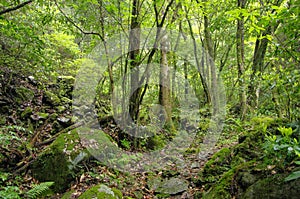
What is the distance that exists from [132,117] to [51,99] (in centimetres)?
318

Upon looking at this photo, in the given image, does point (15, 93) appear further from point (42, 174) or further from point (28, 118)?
point (42, 174)

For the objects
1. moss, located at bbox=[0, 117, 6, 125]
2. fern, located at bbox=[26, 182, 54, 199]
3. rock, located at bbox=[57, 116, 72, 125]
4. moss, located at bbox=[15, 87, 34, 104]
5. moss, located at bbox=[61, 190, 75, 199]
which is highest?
moss, located at bbox=[15, 87, 34, 104]

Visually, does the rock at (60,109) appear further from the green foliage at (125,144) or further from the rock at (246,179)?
the rock at (246,179)

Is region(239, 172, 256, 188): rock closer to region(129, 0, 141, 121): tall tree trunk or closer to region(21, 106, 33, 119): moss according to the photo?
region(129, 0, 141, 121): tall tree trunk

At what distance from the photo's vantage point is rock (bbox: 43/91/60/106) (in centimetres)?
744

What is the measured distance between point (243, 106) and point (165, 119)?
2.83 m

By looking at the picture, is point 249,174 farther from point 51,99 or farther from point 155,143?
point 51,99

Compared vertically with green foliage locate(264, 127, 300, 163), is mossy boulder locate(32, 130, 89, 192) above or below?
below

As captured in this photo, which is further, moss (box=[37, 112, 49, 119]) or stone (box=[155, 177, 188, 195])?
moss (box=[37, 112, 49, 119])

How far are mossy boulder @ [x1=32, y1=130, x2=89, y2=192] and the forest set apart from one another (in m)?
0.02

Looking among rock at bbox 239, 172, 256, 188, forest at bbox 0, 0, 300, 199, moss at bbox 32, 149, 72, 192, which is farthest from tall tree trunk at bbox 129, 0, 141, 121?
rock at bbox 239, 172, 256, 188

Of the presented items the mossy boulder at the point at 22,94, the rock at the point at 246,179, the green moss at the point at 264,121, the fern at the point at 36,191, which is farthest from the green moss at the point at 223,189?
the mossy boulder at the point at 22,94

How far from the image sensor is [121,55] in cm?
698

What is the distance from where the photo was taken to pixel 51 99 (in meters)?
7.54
